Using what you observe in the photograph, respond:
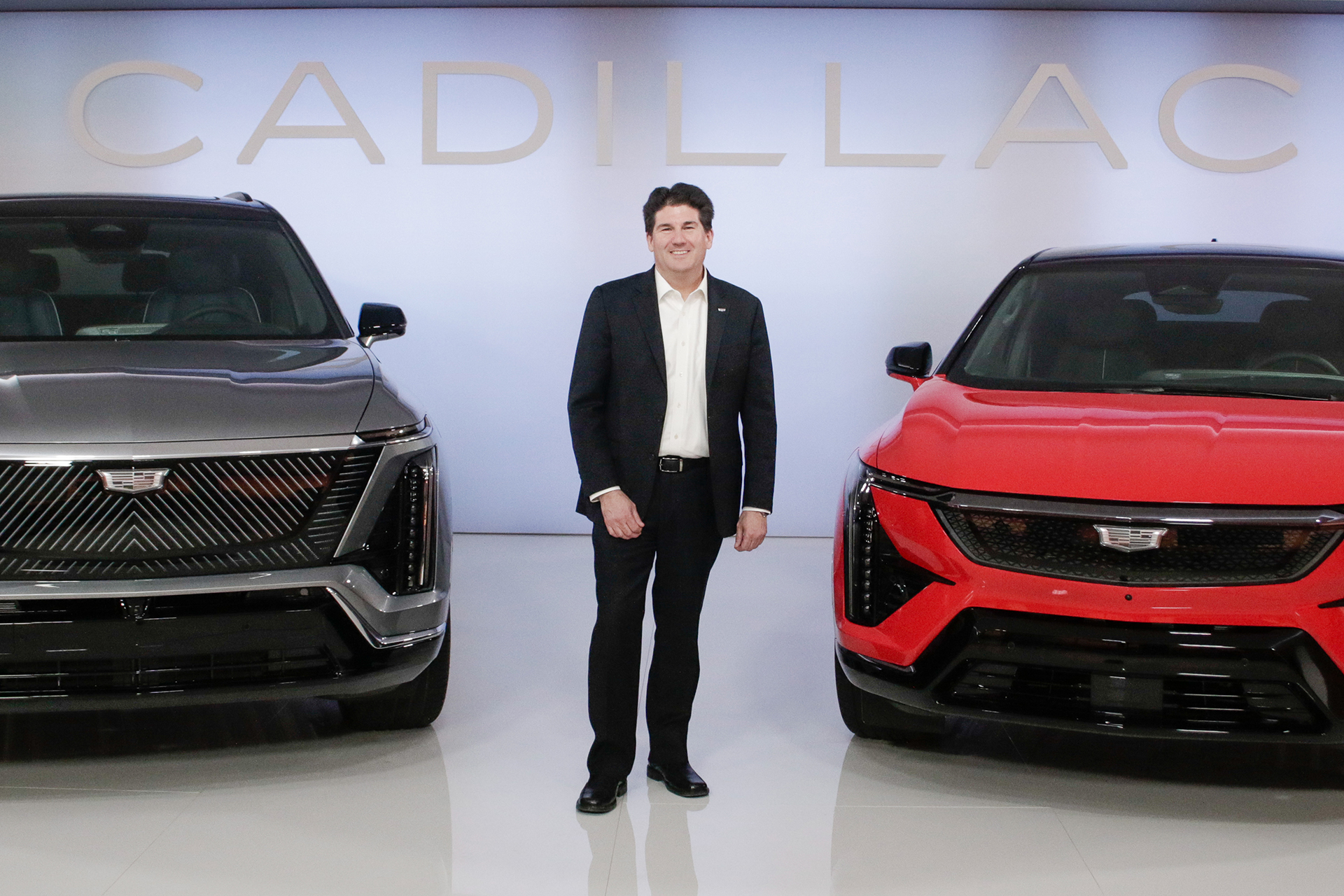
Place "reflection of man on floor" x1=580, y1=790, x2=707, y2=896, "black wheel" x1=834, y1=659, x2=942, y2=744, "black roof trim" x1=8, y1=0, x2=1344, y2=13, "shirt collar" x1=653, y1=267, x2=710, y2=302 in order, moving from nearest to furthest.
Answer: "reflection of man on floor" x1=580, y1=790, x2=707, y2=896 → "shirt collar" x1=653, y1=267, x2=710, y2=302 → "black wheel" x1=834, y1=659, x2=942, y2=744 → "black roof trim" x1=8, y1=0, x2=1344, y2=13

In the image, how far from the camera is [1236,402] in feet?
10.7

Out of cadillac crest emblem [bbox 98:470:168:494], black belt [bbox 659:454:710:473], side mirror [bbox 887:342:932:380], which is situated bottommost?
cadillac crest emblem [bbox 98:470:168:494]

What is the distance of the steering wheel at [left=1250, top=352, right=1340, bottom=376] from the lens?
354 cm

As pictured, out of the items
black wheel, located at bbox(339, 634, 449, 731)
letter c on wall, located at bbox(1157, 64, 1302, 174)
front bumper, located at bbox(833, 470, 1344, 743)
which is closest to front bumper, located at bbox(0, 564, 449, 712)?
black wheel, located at bbox(339, 634, 449, 731)

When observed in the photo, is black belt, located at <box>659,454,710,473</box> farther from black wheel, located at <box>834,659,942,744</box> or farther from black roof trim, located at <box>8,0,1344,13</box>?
black roof trim, located at <box>8,0,1344,13</box>

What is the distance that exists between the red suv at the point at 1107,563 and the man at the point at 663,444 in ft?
1.25

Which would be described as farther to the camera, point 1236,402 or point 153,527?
point 1236,402

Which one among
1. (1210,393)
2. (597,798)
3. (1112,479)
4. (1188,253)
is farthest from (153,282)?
(1188,253)

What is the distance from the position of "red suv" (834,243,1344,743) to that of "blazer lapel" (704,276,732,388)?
53 cm

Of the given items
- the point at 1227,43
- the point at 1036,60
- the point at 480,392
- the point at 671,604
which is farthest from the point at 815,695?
the point at 1227,43

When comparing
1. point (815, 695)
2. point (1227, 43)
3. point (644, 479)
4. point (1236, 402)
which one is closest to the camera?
point (644, 479)

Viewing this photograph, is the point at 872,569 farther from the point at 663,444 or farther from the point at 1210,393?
the point at 1210,393

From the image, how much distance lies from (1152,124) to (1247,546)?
4679 mm

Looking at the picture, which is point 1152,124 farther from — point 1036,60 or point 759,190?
point 759,190
